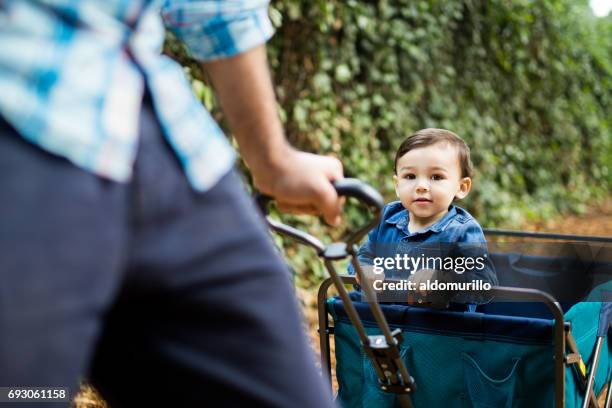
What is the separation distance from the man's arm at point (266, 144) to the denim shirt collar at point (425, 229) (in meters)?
1.42

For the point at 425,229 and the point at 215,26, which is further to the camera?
the point at 425,229

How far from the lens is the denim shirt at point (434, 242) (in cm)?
240

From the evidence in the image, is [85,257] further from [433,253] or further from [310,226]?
[310,226]

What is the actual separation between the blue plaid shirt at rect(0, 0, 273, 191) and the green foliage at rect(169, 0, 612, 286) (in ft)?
9.08

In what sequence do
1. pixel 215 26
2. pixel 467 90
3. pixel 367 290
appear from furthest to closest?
pixel 467 90, pixel 367 290, pixel 215 26

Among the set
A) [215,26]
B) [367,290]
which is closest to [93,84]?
[215,26]

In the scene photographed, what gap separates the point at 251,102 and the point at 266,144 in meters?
0.07

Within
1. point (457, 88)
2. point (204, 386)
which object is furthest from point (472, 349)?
point (457, 88)

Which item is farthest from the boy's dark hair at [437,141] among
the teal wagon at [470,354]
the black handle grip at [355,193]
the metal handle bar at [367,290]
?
the black handle grip at [355,193]

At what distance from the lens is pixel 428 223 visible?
104 inches

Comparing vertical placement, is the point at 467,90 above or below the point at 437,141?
below

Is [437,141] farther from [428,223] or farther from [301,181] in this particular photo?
[301,181]

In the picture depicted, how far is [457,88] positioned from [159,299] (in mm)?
6115

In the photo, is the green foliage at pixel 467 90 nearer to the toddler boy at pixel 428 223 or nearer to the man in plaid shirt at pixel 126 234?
the toddler boy at pixel 428 223
